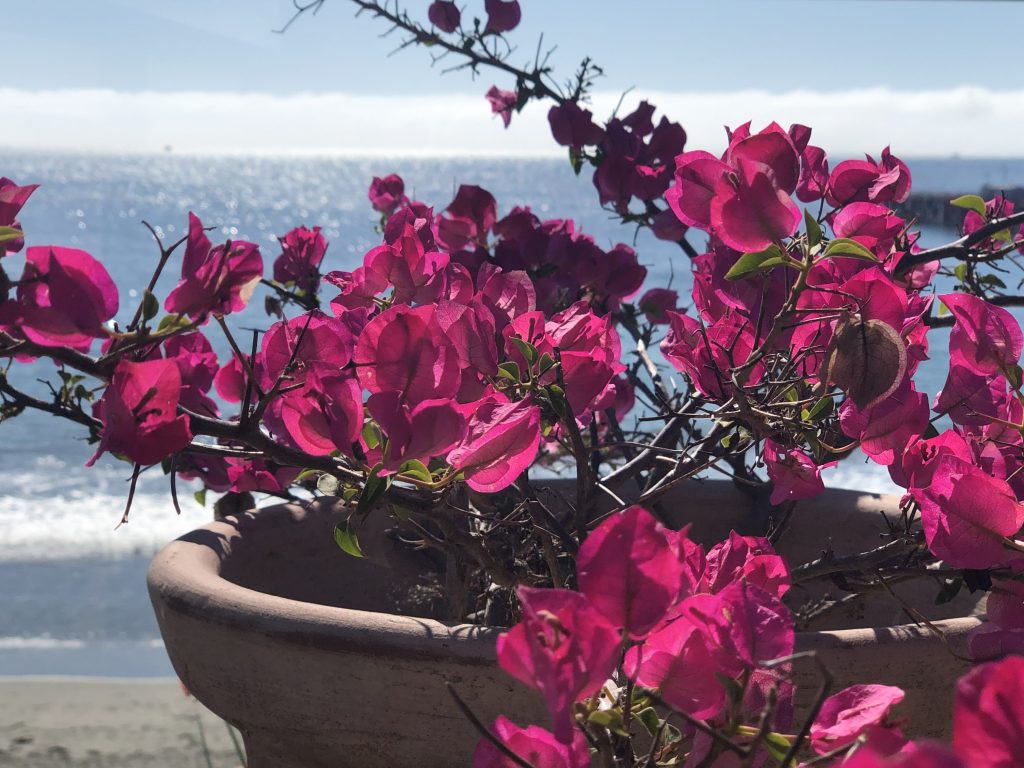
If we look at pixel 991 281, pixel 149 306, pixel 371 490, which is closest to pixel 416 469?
pixel 371 490

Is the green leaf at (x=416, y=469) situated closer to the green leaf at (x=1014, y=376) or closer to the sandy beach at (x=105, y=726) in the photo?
the green leaf at (x=1014, y=376)

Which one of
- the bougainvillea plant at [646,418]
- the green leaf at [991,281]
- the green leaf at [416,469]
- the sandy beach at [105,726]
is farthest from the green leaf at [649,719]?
the sandy beach at [105,726]

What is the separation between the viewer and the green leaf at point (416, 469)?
44 cm

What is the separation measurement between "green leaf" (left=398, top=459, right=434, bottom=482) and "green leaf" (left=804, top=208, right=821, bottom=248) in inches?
8.2

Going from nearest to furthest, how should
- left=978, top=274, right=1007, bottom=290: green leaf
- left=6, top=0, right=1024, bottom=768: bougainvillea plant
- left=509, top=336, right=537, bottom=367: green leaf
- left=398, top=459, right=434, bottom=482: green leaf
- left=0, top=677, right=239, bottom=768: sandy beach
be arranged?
left=6, top=0, right=1024, bottom=768: bougainvillea plant
left=398, top=459, right=434, bottom=482: green leaf
left=509, top=336, right=537, bottom=367: green leaf
left=978, top=274, right=1007, bottom=290: green leaf
left=0, top=677, right=239, bottom=768: sandy beach

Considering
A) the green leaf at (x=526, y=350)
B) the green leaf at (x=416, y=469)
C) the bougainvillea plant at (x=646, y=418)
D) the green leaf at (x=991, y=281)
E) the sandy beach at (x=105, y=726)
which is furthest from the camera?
the sandy beach at (x=105, y=726)

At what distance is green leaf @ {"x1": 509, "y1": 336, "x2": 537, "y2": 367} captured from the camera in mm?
549

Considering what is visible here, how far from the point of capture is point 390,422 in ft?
1.43

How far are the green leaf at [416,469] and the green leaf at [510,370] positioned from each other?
0.36 ft

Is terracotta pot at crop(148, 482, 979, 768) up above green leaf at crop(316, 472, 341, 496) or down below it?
below

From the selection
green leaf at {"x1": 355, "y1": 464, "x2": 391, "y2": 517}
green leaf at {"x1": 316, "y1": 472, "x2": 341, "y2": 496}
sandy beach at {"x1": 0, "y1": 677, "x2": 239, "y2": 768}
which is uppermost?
green leaf at {"x1": 355, "y1": 464, "x2": 391, "y2": 517}

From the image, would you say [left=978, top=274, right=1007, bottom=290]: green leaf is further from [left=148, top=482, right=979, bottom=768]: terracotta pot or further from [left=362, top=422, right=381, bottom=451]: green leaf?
[left=362, top=422, right=381, bottom=451]: green leaf

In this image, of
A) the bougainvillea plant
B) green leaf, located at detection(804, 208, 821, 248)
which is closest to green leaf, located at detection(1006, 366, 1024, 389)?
the bougainvillea plant

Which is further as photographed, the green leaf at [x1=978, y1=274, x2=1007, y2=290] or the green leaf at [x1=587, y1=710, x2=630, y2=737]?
the green leaf at [x1=978, y1=274, x2=1007, y2=290]
